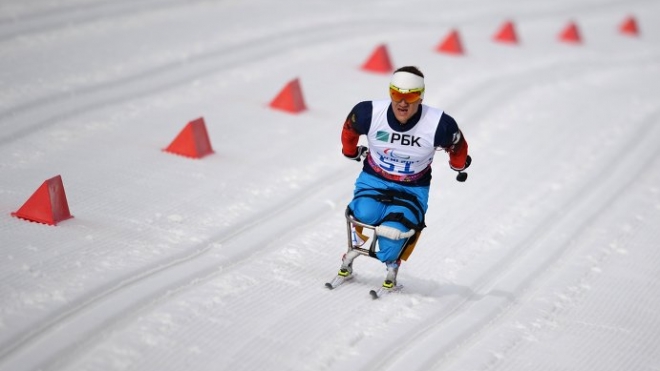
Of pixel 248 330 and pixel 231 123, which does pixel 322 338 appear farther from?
pixel 231 123

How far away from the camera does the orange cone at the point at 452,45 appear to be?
47.1 feet

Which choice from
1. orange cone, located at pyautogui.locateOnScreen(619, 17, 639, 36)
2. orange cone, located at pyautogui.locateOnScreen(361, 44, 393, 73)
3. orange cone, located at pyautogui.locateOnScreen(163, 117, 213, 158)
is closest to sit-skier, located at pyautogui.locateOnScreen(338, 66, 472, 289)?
orange cone, located at pyautogui.locateOnScreen(163, 117, 213, 158)

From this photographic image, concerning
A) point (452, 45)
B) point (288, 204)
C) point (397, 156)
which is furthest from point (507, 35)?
point (397, 156)

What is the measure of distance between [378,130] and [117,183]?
2.83 meters

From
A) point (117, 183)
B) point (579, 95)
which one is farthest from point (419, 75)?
point (579, 95)

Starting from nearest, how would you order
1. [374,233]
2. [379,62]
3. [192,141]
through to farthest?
1. [374,233]
2. [192,141]
3. [379,62]

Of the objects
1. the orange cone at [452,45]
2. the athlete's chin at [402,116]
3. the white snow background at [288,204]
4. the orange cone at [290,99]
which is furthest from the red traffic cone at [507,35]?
the athlete's chin at [402,116]

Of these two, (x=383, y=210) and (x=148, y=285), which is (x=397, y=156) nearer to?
(x=383, y=210)

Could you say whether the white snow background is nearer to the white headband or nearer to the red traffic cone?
the red traffic cone

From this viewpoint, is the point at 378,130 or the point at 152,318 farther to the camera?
the point at 378,130

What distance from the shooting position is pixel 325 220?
8.12 m

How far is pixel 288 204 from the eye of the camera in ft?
27.5

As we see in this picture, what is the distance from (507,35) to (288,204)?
8305mm

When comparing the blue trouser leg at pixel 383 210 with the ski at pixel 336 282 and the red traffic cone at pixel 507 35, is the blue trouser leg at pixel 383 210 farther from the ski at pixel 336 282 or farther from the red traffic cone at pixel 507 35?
the red traffic cone at pixel 507 35
